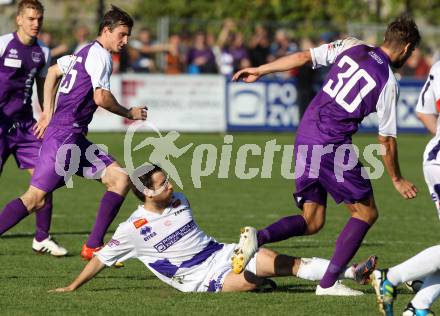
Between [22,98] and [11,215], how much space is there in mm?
1869

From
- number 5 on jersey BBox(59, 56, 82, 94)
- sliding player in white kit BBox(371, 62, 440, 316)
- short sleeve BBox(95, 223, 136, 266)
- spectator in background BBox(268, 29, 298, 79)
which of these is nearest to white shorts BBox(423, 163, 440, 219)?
sliding player in white kit BBox(371, 62, 440, 316)

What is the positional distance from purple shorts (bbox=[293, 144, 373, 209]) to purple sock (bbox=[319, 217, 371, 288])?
0.63ft

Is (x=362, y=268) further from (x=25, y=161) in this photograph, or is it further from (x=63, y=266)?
(x=25, y=161)

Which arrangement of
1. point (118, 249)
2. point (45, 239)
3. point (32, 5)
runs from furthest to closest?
point (45, 239), point (32, 5), point (118, 249)

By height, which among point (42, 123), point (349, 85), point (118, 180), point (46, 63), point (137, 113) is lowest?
point (118, 180)

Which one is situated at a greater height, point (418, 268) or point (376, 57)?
point (376, 57)

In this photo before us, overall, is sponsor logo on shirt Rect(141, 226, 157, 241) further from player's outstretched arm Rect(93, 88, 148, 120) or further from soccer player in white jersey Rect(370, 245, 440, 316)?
soccer player in white jersey Rect(370, 245, 440, 316)

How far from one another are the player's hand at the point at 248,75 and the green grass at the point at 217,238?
1572mm

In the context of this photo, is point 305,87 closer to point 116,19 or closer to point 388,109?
point 116,19

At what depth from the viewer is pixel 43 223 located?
1052cm

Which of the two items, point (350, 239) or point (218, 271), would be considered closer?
point (350, 239)

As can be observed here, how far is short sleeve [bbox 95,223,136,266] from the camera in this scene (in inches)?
309

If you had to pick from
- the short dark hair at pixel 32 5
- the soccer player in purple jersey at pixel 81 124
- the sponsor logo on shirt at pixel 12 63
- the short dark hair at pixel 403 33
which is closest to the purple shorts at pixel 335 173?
the short dark hair at pixel 403 33

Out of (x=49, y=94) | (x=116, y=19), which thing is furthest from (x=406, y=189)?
(x=49, y=94)
